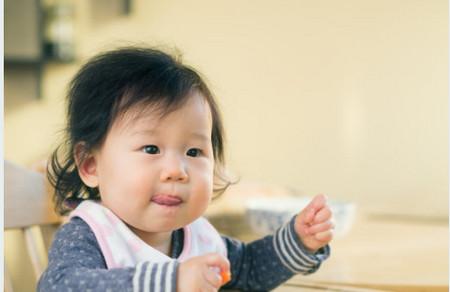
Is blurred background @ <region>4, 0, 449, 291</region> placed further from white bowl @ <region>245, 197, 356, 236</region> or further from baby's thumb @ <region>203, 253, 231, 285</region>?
baby's thumb @ <region>203, 253, 231, 285</region>

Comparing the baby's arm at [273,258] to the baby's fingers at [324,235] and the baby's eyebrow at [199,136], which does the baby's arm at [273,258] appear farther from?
the baby's eyebrow at [199,136]

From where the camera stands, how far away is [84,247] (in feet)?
2.59

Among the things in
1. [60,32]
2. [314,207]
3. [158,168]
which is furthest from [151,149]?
[60,32]

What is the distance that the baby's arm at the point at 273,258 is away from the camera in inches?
37.1

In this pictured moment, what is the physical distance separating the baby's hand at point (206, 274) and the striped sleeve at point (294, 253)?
1.04 ft

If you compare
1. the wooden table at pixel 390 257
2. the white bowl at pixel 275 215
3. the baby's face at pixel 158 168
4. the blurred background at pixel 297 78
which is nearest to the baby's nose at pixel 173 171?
the baby's face at pixel 158 168

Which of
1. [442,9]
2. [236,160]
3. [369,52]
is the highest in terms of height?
[442,9]

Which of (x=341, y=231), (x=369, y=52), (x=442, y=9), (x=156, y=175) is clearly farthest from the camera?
(x=369, y=52)

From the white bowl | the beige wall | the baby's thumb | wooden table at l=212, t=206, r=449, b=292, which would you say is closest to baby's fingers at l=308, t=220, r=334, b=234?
wooden table at l=212, t=206, r=449, b=292

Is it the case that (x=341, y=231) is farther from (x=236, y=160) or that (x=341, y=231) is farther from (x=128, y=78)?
(x=236, y=160)

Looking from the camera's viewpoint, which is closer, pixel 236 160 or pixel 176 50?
pixel 176 50

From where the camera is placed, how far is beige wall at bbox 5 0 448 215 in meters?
2.22

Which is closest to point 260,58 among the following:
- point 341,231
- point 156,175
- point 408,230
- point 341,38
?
point 341,38

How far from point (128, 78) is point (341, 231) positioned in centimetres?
70
